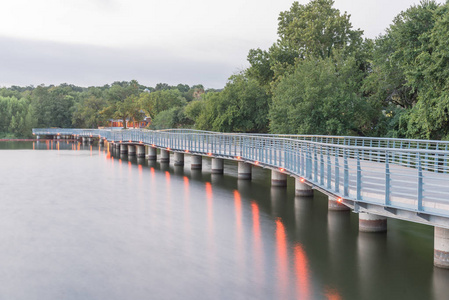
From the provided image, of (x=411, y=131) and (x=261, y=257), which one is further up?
(x=411, y=131)

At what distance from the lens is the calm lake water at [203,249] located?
1136cm

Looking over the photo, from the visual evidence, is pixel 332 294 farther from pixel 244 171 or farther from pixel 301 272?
pixel 244 171

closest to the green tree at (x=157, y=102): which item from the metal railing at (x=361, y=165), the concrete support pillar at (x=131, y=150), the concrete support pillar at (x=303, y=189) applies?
the concrete support pillar at (x=131, y=150)

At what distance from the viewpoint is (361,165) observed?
42.9ft

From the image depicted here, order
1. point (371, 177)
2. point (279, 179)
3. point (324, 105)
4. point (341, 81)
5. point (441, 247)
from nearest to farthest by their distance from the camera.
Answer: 1. point (441, 247)
2. point (371, 177)
3. point (279, 179)
4. point (324, 105)
5. point (341, 81)

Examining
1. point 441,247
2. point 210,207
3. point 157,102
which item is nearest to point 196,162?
point 210,207

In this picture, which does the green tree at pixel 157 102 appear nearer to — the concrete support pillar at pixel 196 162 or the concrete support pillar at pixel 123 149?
the concrete support pillar at pixel 123 149

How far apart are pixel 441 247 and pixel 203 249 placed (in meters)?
6.47

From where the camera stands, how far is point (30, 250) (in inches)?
589

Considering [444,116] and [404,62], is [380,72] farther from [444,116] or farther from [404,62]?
[444,116]

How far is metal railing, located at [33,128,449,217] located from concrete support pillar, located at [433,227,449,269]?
2.21 feet

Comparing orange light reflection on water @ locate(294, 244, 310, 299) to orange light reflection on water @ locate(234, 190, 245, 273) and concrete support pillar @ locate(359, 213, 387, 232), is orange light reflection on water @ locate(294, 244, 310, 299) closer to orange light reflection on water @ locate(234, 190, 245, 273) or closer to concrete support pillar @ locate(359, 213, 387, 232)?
orange light reflection on water @ locate(234, 190, 245, 273)

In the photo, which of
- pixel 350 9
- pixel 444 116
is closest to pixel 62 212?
pixel 444 116

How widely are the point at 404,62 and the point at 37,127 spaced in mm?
84169
